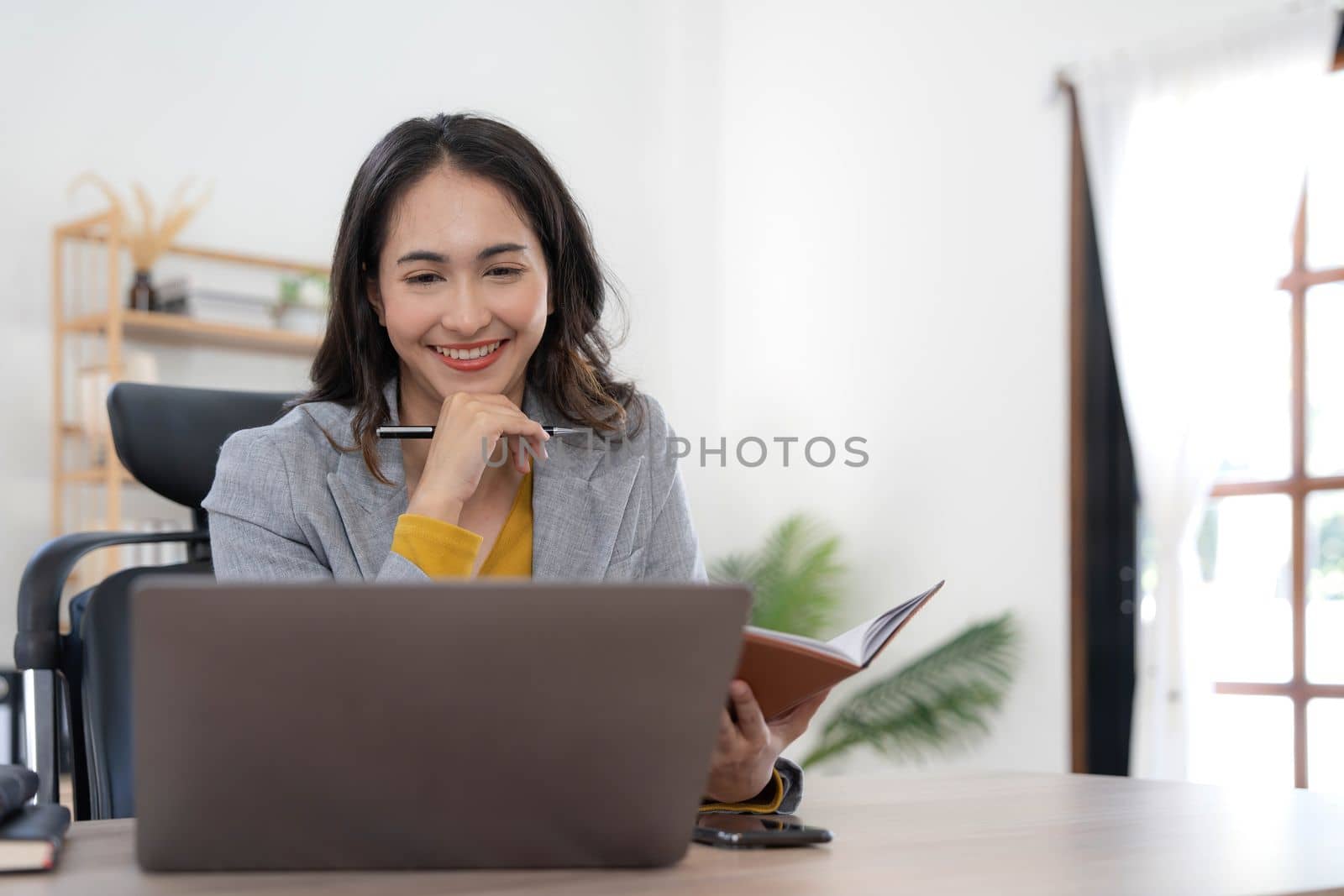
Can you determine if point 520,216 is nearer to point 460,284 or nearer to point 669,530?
point 460,284

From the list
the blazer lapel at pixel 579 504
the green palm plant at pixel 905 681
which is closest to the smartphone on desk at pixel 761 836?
the blazer lapel at pixel 579 504

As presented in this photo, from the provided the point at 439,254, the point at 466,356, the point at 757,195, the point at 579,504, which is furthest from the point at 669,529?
the point at 757,195

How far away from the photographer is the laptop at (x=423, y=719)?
653 millimetres

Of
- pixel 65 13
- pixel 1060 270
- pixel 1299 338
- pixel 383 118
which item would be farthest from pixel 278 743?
pixel 383 118

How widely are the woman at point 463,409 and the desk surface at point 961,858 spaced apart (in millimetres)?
448

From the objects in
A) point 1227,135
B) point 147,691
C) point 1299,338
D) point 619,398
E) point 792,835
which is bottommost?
point 792,835

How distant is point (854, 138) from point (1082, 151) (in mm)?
882

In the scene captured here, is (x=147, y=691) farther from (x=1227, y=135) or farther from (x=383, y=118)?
(x=383, y=118)

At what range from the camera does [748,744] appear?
3.28 feet

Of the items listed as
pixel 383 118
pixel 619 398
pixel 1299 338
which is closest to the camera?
pixel 619 398

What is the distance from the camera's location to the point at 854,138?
4.39 m

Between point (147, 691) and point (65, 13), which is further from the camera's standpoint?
point (65, 13)

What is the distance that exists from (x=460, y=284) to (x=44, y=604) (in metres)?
0.62

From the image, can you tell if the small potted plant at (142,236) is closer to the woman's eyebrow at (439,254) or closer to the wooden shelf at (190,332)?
the wooden shelf at (190,332)
